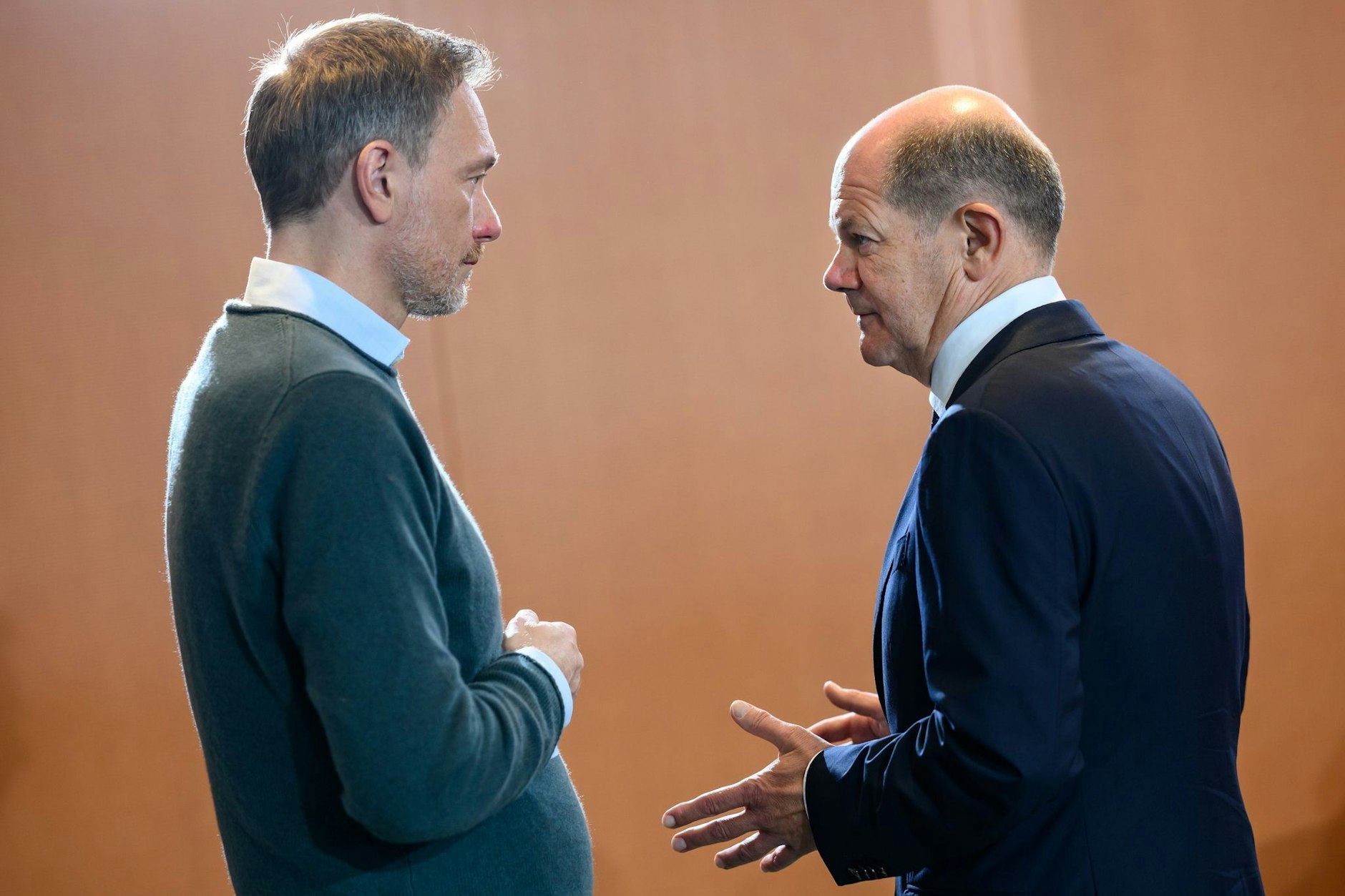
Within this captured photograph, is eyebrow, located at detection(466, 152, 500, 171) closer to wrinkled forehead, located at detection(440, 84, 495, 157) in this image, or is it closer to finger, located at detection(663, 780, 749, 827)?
wrinkled forehead, located at detection(440, 84, 495, 157)

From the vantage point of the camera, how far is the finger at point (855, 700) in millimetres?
1690

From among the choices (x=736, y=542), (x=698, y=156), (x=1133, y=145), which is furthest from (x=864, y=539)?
(x=1133, y=145)

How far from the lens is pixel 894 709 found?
4.50ft

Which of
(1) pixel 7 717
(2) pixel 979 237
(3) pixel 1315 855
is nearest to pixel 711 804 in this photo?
(2) pixel 979 237

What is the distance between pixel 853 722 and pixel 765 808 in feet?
1.08

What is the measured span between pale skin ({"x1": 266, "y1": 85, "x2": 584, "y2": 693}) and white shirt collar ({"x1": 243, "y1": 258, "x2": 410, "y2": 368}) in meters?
0.03

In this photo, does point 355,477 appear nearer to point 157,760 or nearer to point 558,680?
point 558,680

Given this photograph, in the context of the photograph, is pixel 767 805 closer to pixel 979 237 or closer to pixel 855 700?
pixel 855 700

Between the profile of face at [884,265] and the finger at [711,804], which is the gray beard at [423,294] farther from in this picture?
the finger at [711,804]

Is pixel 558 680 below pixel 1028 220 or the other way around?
below

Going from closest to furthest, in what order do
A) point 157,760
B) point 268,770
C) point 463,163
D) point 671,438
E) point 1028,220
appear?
1. point 268,770
2. point 463,163
3. point 1028,220
4. point 157,760
5. point 671,438

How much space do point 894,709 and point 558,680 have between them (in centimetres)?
44

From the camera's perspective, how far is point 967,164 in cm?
141

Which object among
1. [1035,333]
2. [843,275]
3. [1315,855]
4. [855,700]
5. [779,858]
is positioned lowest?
[1315,855]
